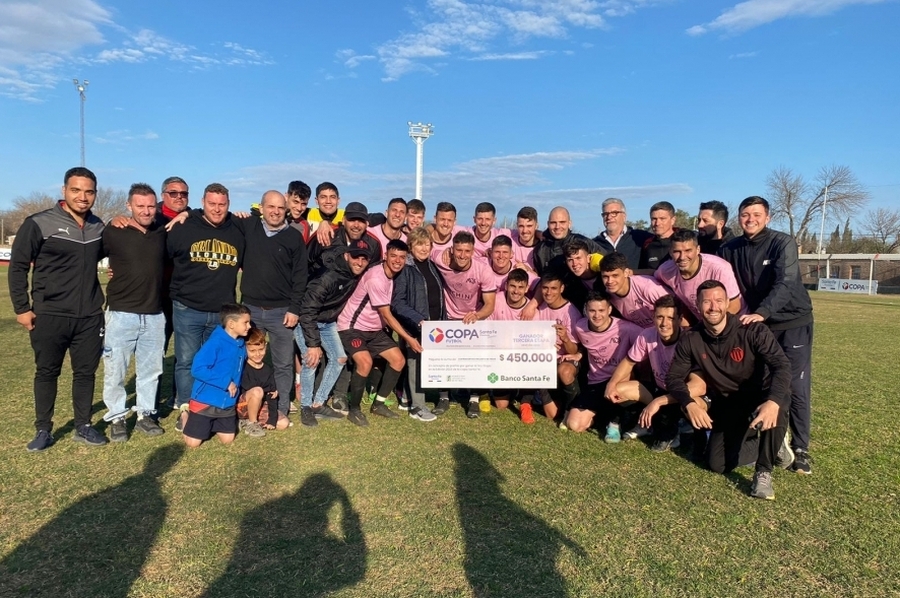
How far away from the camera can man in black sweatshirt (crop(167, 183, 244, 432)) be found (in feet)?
18.9

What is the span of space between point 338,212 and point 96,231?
9.51 ft

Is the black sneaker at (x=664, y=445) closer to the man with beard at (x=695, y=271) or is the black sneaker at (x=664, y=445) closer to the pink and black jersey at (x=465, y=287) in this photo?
the man with beard at (x=695, y=271)

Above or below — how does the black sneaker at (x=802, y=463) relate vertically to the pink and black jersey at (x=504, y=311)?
below

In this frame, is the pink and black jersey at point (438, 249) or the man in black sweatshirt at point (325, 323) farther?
the pink and black jersey at point (438, 249)

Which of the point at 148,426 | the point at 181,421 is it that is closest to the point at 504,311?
the point at 181,421

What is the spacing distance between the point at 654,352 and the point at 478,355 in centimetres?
202

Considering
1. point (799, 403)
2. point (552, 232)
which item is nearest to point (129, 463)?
point (552, 232)

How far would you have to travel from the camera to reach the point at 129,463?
4988mm

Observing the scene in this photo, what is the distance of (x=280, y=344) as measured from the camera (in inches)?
244

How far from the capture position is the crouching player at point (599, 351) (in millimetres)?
6074

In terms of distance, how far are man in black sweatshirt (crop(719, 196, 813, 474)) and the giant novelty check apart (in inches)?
95.7

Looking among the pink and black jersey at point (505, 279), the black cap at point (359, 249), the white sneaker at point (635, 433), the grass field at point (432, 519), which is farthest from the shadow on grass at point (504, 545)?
the black cap at point (359, 249)

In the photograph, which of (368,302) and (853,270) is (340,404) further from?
(853,270)

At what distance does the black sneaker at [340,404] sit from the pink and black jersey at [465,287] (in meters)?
1.68
